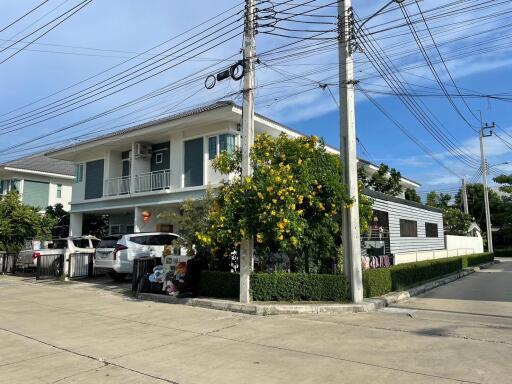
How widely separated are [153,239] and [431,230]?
17.7 m

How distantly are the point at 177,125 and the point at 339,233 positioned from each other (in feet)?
31.0

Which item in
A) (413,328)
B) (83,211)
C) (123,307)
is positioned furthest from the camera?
(83,211)

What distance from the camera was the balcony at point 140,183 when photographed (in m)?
20.2

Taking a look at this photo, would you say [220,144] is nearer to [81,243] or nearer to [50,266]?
[81,243]

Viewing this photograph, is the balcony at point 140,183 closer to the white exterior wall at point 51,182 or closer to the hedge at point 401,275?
the hedge at point 401,275

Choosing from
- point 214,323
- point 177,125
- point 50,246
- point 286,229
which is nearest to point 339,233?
point 286,229

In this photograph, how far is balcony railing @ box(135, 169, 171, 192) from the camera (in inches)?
794

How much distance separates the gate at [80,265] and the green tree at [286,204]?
876 cm

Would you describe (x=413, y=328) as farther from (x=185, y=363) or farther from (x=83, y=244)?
(x=83, y=244)

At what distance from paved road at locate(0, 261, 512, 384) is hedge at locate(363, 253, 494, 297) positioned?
3.52 ft

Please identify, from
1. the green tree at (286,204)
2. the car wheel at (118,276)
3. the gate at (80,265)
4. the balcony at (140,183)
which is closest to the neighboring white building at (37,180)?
the balcony at (140,183)

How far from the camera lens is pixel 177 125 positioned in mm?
19078

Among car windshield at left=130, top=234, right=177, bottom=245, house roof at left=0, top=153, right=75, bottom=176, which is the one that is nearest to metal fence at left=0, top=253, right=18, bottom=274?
car windshield at left=130, top=234, right=177, bottom=245

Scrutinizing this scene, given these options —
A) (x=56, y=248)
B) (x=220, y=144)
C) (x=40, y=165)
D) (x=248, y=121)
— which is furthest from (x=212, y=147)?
(x=40, y=165)
